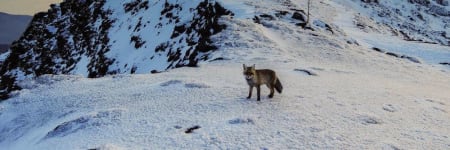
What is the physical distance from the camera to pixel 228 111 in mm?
16500

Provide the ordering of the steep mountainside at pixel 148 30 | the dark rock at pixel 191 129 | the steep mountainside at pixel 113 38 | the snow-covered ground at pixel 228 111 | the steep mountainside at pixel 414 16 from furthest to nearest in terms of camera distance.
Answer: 1. the steep mountainside at pixel 414 16
2. the steep mountainside at pixel 113 38
3. the steep mountainside at pixel 148 30
4. the dark rock at pixel 191 129
5. the snow-covered ground at pixel 228 111

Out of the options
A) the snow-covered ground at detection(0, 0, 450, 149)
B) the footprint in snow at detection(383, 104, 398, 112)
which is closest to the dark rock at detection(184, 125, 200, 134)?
the snow-covered ground at detection(0, 0, 450, 149)

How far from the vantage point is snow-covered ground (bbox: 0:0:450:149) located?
14.1 meters

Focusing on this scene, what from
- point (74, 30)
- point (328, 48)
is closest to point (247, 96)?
point (328, 48)

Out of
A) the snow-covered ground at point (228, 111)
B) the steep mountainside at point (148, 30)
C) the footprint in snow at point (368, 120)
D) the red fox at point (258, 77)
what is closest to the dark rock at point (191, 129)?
the snow-covered ground at point (228, 111)

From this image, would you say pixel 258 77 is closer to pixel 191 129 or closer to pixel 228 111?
pixel 228 111

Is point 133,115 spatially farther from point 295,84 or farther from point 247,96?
point 295,84

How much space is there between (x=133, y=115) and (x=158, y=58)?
3330 centimetres

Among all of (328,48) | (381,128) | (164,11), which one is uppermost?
(164,11)

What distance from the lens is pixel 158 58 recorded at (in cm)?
4984

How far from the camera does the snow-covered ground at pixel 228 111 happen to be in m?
14.1

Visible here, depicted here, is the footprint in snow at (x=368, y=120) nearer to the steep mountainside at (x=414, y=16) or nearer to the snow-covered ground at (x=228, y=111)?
the snow-covered ground at (x=228, y=111)

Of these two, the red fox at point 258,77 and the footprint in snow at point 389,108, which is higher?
the red fox at point 258,77

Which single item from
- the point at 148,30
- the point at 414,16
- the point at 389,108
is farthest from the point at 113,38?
the point at 389,108
